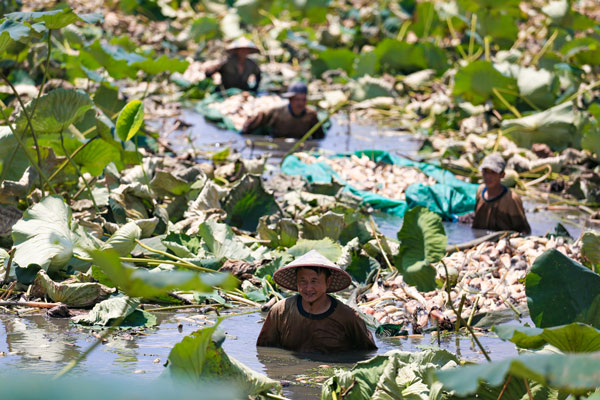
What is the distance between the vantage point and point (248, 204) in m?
6.01

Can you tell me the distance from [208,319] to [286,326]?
0.56 meters

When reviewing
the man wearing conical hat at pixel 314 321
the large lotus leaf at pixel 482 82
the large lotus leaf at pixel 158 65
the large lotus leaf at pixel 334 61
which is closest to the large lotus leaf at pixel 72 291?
the man wearing conical hat at pixel 314 321

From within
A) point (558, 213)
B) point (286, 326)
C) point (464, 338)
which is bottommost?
point (558, 213)

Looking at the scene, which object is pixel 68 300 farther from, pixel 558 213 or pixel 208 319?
pixel 558 213

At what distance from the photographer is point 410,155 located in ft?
29.3

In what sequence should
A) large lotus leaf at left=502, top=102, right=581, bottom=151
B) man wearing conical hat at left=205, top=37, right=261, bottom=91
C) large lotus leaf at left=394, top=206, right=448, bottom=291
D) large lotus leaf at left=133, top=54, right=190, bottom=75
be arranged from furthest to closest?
1. man wearing conical hat at left=205, top=37, right=261, bottom=91
2. large lotus leaf at left=502, top=102, right=581, bottom=151
3. large lotus leaf at left=133, top=54, right=190, bottom=75
4. large lotus leaf at left=394, top=206, right=448, bottom=291

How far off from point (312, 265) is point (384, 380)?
1.02 meters

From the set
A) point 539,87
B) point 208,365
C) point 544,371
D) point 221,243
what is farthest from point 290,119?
point 544,371

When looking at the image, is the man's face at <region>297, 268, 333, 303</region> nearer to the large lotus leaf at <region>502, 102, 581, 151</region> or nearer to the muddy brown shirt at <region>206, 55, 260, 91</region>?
the large lotus leaf at <region>502, 102, 581, 151</region>

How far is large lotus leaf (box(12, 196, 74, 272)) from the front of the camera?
428cm

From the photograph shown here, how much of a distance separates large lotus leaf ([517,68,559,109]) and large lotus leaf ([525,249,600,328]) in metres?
6.36

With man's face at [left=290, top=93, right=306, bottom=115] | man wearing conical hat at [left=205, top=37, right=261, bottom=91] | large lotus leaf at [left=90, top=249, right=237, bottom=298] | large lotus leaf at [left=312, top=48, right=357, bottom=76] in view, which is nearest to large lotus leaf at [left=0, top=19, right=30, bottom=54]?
large lotus leaf at [left=90, top=249, right=237, bottom=298]

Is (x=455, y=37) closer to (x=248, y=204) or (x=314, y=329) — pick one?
(x=248, y=204)

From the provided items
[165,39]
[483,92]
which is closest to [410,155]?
[483,92]
